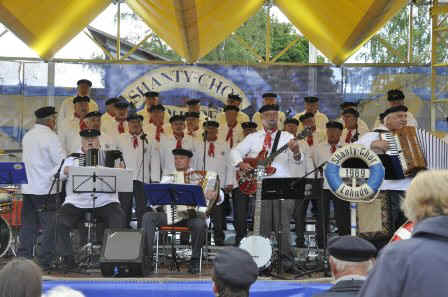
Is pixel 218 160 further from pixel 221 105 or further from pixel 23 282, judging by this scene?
pixel 23 282

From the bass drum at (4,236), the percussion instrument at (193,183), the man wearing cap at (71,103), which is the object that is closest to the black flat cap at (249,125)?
the percussion instrument at (193,183)

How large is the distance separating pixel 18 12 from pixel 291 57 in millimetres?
26413

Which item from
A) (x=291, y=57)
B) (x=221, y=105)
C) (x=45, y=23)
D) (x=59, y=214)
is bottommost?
(x=59, y=214)

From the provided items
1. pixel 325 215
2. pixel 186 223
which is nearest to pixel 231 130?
pixel 325 215

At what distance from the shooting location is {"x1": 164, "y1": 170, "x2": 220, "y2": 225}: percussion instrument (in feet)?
33.7

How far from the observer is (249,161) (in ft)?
33.4

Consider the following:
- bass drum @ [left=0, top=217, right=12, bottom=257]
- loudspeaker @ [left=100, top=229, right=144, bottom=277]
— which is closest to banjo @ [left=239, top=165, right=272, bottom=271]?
loudspeaker @ [left=100, top=229, right=144, bottom=277]

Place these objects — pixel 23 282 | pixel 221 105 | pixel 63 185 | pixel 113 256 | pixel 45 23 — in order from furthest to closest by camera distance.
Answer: pixel 221 105, pixel 45 23, pixel 63 185, pixel 113 256, pixel 23 282

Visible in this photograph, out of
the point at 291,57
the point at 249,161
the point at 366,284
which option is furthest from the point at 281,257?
the point at 291,57

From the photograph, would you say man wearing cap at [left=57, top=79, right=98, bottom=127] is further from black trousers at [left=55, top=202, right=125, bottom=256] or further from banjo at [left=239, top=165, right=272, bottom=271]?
banjo at [left=239, top=165, right=272, bottom=271]

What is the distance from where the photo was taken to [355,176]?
8.49 meters

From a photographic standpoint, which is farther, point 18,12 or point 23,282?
point 18,12

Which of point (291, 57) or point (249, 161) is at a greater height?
point (291, 57)

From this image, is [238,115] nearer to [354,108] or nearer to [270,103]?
[270,103]
